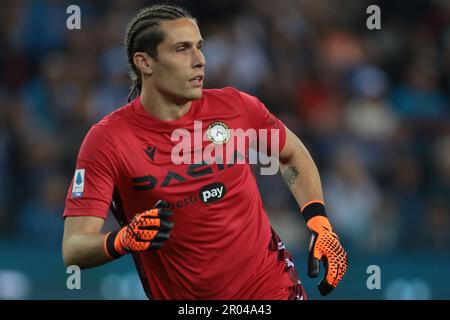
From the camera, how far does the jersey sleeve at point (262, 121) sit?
5.73 metres

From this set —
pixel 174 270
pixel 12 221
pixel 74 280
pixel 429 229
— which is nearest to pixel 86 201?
pixel 174 270

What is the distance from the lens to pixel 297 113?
32.6ft

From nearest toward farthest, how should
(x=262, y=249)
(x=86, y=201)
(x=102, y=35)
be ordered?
1. (x=86, y=201)
2. (x=262, y=249)
3. (x=102, y=35)

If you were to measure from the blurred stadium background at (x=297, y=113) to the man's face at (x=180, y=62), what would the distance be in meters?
3.53

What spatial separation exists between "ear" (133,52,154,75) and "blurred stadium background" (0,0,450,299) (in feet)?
11.2

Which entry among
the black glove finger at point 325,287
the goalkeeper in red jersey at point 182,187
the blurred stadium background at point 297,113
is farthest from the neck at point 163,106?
the blurred stadium background at point 297,113

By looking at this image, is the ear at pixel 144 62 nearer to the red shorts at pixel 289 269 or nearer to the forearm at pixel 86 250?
the forearm at pixel 86 250

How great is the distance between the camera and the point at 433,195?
31.3ft

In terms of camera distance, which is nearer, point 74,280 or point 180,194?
point 180,194

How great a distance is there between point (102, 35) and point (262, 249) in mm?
5441

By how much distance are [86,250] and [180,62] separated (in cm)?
118

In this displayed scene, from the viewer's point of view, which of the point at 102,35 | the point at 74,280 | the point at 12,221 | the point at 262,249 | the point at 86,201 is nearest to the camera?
the point at 86,201

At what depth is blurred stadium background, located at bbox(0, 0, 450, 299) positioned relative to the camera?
28.9 feet

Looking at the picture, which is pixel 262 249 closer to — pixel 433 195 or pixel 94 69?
pixel 433 195
